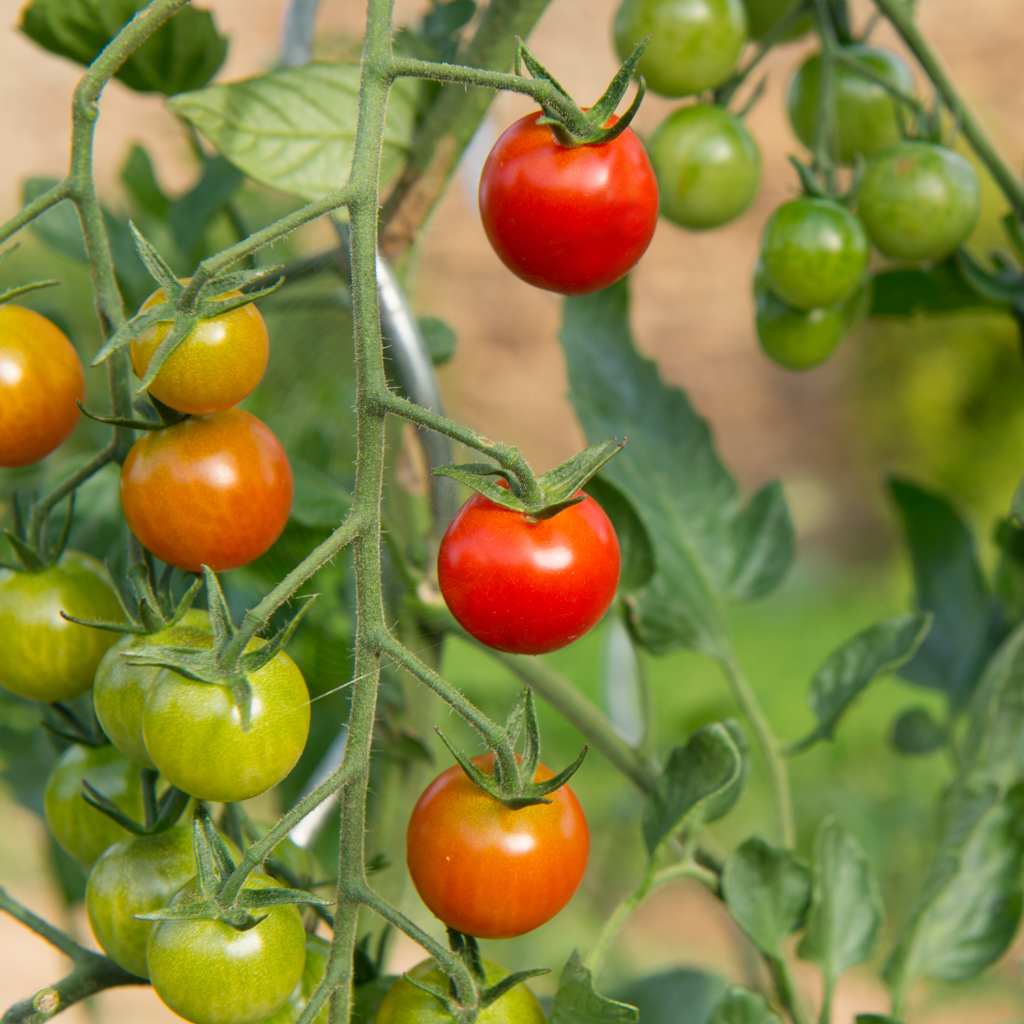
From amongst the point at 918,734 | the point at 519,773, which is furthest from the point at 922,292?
the point at 519,773

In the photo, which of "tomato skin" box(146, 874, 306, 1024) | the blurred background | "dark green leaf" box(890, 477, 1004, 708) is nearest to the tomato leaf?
"dark green leaf" box(890, 477, 1004, 708)

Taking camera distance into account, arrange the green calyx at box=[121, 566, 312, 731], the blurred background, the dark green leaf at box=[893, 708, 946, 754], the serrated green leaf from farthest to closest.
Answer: the blurred background, the dark green leaf at box=[893, 708, 946, 754], the serrated green leaf, the green calyx at box=[121, 566, 312, 731]

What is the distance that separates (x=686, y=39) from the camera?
360mm

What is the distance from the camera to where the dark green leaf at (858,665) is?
14.2 inches

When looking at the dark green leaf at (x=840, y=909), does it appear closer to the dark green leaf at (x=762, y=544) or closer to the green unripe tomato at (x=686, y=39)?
the dark green leaf at (x=762, y=544)

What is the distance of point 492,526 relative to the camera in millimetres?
214

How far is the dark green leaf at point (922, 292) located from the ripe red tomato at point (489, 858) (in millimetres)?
314

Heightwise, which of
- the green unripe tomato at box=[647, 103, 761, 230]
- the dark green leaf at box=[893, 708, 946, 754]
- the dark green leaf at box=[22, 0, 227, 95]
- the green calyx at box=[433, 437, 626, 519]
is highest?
the dark green leaf at box=[22, 0, 227, 95]

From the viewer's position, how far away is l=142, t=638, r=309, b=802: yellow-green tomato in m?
0.20

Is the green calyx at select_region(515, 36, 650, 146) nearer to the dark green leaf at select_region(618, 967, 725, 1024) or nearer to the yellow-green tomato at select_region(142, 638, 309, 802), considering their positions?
the yellow-green tomato at select_region(142, 638, 309, 802)

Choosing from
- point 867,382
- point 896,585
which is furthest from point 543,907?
point 867,382

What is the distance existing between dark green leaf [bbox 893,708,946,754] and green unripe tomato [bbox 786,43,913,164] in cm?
28

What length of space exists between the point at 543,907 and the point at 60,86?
301cm

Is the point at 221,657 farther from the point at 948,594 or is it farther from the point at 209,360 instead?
the point at 948,594
